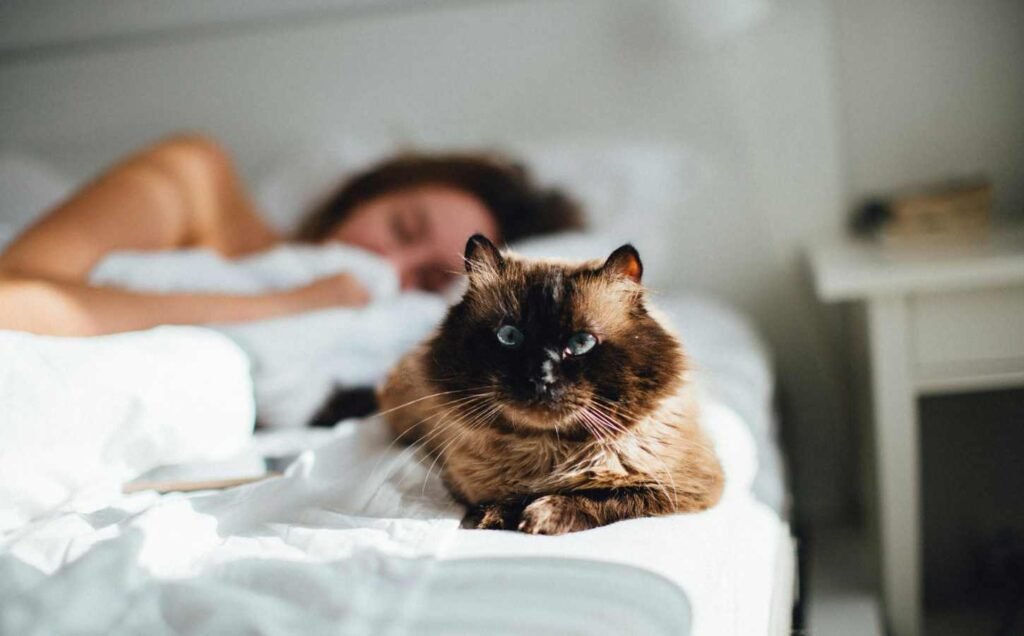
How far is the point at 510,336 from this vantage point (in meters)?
0.77

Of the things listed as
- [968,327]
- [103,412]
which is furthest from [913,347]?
[103,412]

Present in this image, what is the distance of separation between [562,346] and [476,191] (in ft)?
3.35

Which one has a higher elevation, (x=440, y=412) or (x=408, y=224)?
(x=408, y=224)

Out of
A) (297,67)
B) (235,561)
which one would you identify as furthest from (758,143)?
(235,561)

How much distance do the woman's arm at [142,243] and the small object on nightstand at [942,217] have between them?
1058 millimetres

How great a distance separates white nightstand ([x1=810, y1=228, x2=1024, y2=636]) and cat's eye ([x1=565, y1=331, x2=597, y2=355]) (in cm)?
72

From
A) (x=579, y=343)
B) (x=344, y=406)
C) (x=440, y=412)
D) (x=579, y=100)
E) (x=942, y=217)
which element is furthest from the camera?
(x=579, y=100)

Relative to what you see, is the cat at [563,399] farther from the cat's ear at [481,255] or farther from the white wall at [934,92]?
the white wall at [934,92]

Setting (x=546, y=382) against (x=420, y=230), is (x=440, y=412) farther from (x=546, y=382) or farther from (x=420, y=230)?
(x=420, y=230)

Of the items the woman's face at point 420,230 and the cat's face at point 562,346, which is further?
the woman's face at point 420,230

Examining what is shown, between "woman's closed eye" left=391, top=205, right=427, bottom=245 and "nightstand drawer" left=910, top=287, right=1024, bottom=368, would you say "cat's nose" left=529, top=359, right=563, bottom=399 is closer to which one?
"nightstand drawer" left=910, top=287, right=1024, bottom=368

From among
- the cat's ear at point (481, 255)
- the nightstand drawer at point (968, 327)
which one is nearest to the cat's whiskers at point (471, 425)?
the cat's ear at point (481, 255)

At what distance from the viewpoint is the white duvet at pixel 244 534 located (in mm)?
610

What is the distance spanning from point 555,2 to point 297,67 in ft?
2.11
